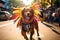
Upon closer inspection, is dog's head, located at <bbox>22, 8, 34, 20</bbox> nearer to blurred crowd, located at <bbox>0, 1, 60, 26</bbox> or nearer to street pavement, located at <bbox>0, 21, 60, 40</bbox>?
blurred crowd, located at <bbox>0, 1, 60, 26</bbox>

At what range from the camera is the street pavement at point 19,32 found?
268 centimetres

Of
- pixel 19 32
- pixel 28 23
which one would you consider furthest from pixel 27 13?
pixel 19 32

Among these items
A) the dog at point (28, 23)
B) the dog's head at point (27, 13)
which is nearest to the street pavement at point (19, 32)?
the dog at point (28, 23)

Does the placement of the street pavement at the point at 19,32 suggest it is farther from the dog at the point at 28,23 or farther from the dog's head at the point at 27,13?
the dog's head at the point at 27,13

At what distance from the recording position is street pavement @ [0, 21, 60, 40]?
2684 mm

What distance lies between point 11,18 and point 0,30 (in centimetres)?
24

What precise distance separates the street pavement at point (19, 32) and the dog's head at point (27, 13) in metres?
0.18

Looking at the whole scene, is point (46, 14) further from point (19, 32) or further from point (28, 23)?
point (19, 32)

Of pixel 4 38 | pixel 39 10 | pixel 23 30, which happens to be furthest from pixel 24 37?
pixel 39 10

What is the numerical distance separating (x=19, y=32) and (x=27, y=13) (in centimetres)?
31

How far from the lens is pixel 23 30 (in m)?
2.69

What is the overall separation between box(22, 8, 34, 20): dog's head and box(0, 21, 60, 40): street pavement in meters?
0.18

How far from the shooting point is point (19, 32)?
269 cm

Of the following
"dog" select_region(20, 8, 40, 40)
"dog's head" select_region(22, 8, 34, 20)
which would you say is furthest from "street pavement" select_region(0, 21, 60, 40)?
"dog's head" select_region(22, 8, 34, 20)
